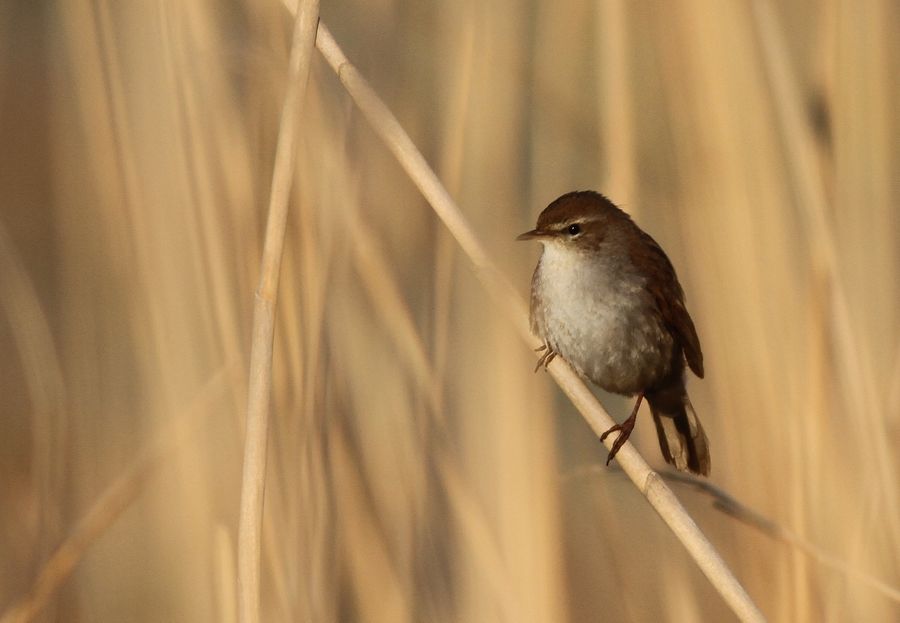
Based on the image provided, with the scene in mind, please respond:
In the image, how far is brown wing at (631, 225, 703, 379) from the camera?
2291 millimetres

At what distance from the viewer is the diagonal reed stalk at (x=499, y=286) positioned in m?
1.46

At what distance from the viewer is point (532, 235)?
2.21m

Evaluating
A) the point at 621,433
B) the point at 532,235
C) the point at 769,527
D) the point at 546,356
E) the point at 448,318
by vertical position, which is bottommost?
the point at 769,527

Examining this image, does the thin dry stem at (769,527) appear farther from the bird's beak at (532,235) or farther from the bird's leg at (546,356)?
the bird's beak at (532,235)

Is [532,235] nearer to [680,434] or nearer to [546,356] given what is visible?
[546,356]

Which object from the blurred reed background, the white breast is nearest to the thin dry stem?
the blurred reed background

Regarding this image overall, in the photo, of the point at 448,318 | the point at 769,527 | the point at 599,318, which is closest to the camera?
the point at 769,527

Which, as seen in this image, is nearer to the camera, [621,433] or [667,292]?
[621,433]

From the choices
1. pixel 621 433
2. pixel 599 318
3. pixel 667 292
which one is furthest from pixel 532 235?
pixel 621 433

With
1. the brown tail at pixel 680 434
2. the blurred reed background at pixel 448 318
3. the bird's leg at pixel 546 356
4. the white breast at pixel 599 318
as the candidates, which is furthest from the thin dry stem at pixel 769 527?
the white breast at pixel 599 318

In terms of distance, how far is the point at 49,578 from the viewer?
1.78 metres

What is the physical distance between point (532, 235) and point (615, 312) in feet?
0.75

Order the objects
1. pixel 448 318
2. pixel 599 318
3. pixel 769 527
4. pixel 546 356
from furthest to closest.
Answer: pixel 599 318
pixel 546 356
pixel 448 318
pixel 769 527

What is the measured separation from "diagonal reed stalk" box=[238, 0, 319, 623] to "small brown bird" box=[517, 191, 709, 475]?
72 cm
